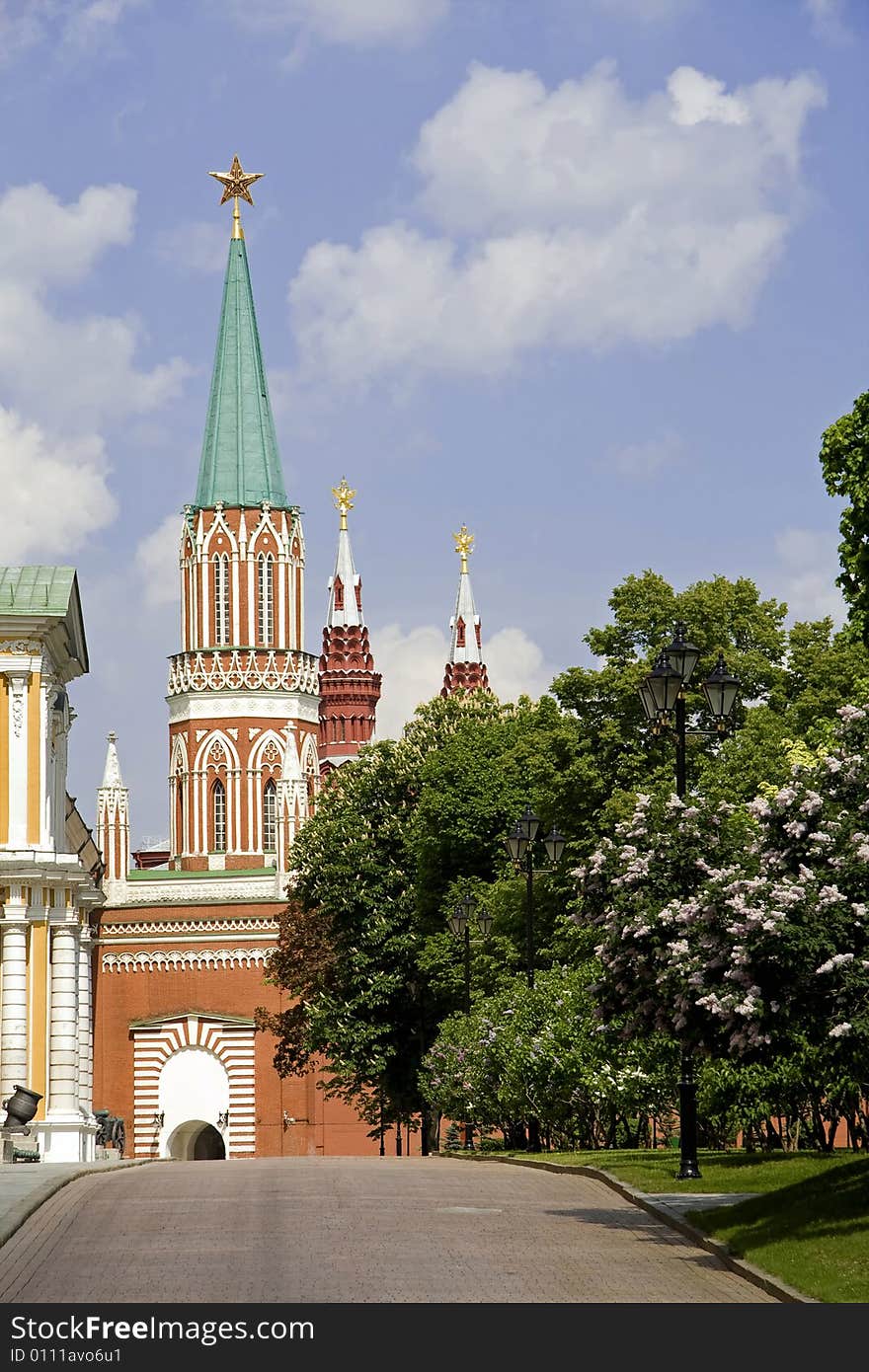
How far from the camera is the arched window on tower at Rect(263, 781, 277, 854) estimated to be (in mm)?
101875

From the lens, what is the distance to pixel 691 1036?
63.3 ft

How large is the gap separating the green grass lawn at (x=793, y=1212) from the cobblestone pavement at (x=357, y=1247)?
0.36 metres

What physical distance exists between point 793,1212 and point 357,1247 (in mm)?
3676

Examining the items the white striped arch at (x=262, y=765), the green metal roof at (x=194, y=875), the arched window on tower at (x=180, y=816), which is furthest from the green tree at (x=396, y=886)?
the arched window on tower at (x=180, y=816)

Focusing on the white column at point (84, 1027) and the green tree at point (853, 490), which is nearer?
the green tree at point (853, 490)

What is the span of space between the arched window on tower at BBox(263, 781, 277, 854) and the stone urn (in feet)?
198

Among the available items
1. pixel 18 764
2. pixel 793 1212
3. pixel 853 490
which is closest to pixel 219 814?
pixel 18 764

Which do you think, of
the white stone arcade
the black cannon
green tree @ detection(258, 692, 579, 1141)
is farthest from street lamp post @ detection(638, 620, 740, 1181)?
the white stone arcade

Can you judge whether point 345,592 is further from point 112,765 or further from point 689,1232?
point 689,1232

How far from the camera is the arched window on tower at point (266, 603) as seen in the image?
105 meters

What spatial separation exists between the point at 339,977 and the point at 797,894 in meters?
46.3

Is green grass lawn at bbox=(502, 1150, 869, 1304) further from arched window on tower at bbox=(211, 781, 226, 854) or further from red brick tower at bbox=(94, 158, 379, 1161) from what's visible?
arched window on tower at bbox=(211, 781, 226, 854)

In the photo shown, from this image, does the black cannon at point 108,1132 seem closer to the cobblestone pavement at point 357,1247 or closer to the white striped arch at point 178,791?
the cobblestone pavement at point 357,1247
